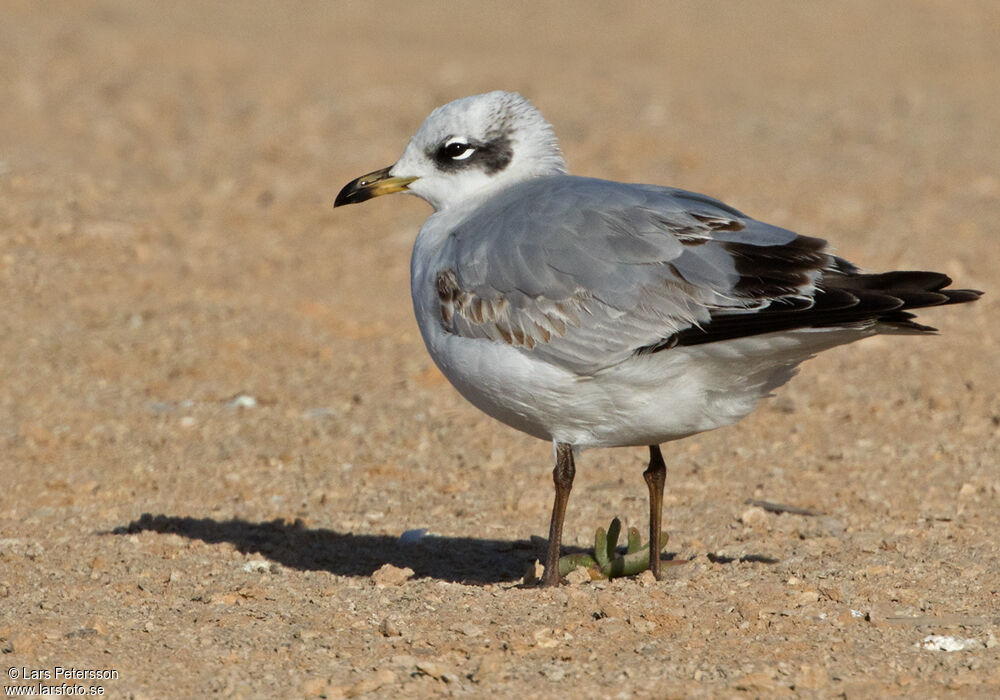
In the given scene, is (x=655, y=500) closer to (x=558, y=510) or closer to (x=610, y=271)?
(x=558, y=510)

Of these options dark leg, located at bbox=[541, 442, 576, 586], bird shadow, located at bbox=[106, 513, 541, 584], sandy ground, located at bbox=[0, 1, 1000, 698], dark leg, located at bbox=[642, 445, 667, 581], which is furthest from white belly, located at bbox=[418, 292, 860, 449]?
bird shadow, located at bbox=[106, 513, 541, 584]

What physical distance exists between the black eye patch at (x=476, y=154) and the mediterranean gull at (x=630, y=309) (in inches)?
15.3

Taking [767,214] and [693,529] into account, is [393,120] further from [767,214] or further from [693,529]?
[693,529]

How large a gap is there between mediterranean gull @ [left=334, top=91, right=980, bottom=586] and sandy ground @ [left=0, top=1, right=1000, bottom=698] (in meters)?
0.71

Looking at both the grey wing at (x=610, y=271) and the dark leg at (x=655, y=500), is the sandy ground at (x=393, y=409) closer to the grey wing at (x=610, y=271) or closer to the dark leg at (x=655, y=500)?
the dark leg at (x=655, y=500)

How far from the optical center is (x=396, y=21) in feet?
63.9

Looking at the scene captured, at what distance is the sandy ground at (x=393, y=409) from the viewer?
15.5ft

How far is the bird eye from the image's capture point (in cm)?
607

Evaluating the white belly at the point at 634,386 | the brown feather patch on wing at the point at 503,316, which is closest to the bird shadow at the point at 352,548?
the white belly at the point at 634,386

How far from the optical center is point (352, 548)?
6.48 metres

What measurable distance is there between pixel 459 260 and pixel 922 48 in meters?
14.4

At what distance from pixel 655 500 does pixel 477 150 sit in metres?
1.74

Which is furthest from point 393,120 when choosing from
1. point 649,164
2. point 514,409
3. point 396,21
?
point 514,409

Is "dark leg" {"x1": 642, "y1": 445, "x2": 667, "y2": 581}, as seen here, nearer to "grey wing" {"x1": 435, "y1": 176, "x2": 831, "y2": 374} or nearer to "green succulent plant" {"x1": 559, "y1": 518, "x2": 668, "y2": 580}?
"green succulent plant" {"x1": 559, "y1": 518, "x2": 668, "y2": 580}
